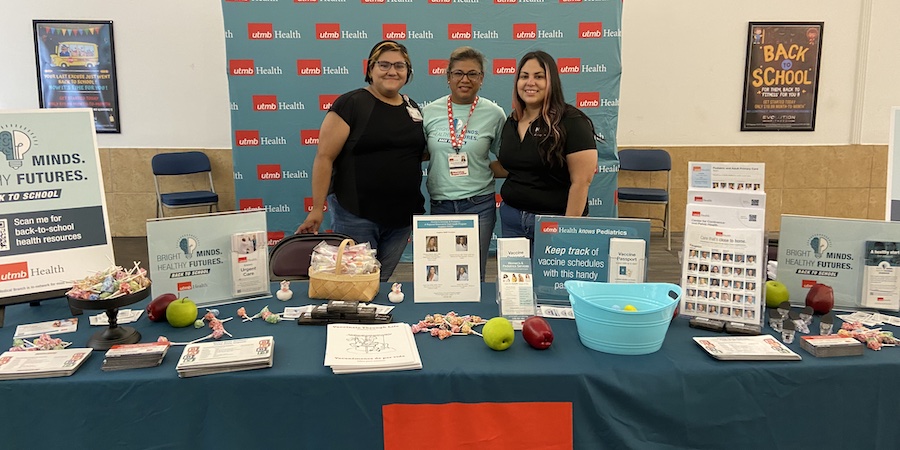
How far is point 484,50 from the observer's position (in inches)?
191

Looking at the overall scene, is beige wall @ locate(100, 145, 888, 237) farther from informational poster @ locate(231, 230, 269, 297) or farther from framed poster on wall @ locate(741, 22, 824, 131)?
informational poster @ locate(231, 230, 269, 297)

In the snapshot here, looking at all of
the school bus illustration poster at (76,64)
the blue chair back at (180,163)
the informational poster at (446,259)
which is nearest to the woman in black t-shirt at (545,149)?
the informational poster at (446,259)

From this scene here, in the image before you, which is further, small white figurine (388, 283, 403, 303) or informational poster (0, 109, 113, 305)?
small white figurine (388, 283, 403, 303)

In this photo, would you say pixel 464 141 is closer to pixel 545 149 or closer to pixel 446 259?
pixel 545 149

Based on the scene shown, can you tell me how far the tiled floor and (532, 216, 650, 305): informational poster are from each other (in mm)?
2233

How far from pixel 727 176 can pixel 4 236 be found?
2166 millimetres

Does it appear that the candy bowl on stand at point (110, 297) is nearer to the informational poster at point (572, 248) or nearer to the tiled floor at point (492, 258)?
the informational poster at point (572, 248)

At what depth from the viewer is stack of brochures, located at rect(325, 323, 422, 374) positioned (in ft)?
4.41

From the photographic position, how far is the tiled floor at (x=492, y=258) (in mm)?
4340

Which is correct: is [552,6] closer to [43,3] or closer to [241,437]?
[241,437]

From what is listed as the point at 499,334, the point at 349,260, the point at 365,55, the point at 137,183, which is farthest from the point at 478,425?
the point at 137,183

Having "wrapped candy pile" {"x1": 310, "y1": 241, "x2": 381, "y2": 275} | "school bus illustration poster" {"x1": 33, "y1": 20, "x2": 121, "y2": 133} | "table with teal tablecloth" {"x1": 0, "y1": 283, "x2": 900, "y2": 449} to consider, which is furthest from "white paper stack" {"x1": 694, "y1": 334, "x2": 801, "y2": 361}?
"school bus illustration poster" {"x1": 33, "y1": 20, "x2": 121, "y2": 133}

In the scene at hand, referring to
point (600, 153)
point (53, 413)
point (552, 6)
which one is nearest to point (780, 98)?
point (600, 153)

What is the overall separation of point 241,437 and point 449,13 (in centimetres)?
417
